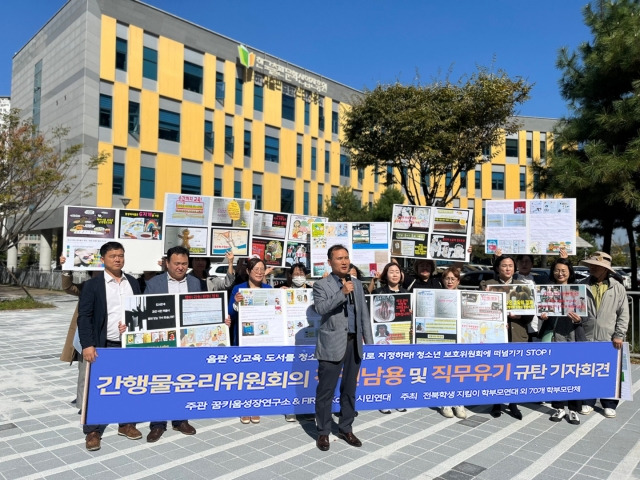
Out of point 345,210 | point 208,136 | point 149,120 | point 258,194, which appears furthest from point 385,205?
point 149,120

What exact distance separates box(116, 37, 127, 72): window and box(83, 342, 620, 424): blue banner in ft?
83.7

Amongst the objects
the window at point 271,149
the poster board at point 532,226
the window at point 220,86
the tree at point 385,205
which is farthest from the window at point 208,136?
the poster board at point 532,226

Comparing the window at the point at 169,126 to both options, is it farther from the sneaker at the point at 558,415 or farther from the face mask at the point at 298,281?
the sneaker at the point at 558,415

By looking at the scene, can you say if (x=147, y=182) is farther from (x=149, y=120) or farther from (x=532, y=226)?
(x=532, y=226)

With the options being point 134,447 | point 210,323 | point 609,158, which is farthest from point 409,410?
point 609,158

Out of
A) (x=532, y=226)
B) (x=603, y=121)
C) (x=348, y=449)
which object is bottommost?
(x=348, y=449)

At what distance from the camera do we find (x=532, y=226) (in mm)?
6766

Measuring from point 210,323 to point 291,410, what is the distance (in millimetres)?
1233

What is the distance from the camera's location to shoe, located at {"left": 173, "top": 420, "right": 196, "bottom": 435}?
5107mm

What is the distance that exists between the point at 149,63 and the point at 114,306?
1025 inches

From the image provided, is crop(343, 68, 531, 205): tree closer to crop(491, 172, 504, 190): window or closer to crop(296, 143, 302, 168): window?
crop(296, 143, 302, 168): window

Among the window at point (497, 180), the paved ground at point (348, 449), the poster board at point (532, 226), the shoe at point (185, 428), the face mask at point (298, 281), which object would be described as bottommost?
the paved ground at point (348, 449)

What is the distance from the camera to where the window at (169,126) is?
28172mm

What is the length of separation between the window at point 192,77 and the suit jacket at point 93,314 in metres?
26.8
